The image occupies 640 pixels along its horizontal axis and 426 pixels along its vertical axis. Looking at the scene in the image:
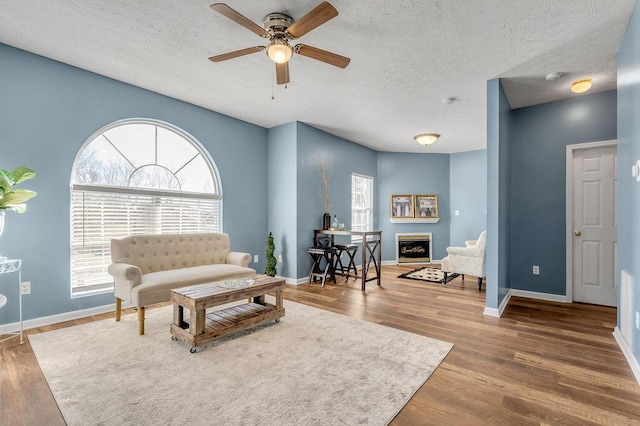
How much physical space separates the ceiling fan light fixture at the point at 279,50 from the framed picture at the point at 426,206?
5.78 metres

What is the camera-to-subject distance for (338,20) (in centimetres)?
246

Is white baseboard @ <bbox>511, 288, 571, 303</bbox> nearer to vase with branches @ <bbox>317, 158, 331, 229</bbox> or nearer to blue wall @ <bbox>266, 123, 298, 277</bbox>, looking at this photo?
vase with branches @ <bbox>317, 158, 331, 229</bbox>

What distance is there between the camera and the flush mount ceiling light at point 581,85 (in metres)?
3.53

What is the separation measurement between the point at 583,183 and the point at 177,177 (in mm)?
5478

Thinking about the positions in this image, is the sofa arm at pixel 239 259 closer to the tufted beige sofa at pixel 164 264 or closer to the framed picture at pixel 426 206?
the tufted beige sofa at pixel 164 264

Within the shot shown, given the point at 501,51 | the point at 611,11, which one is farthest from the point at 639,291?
the point at 501,51

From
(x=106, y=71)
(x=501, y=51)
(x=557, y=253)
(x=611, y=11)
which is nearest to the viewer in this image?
(x=611, y=11)

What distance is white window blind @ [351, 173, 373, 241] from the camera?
6.82 m

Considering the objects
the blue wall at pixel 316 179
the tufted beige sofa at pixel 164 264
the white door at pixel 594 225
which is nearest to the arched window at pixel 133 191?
the tufted beige sofa at pixel 164 264

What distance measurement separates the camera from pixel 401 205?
24.7 feet

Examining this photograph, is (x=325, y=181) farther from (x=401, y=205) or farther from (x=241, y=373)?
(x=241, y=373)

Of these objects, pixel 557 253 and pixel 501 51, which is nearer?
pixel 501 51

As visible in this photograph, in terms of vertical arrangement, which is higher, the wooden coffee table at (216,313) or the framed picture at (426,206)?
the framed picture at (426,206)

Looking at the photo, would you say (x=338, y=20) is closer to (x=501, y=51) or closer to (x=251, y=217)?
(x=501, y=51)
